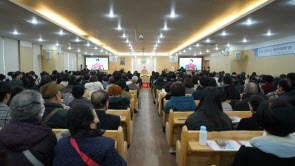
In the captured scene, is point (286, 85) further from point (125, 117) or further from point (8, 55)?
point (8, 55)

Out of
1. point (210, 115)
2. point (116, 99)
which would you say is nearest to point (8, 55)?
point (116, 99)

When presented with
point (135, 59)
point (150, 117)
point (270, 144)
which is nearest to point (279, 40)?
point (150, 117)

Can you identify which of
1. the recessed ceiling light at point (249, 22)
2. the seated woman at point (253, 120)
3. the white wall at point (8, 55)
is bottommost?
the seated woman at point (253, 120)

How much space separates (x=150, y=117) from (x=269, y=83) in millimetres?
A: 3686

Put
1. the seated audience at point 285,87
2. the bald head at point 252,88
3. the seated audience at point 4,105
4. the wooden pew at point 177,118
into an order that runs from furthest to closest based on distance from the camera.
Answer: the seated audience at point 285,87
the bald head at point 252,88
the wooden pew at point 177,118
the seated audience at point 4,105

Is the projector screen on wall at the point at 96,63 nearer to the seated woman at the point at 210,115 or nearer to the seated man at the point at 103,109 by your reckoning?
the seated man at the point at 103,109

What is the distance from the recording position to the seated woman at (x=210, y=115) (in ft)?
7.45

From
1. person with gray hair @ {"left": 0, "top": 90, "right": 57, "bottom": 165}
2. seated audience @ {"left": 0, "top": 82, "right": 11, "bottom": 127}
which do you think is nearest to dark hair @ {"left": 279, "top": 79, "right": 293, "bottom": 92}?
person with gray hair @ {"left": 0, "top": 90, "right": 57, "bottom": 165}

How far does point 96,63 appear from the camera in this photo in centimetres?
2406

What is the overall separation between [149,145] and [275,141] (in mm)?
2934

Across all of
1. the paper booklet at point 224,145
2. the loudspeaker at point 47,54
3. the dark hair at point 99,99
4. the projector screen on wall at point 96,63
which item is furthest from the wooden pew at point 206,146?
the projector screen on wall at point 96,63

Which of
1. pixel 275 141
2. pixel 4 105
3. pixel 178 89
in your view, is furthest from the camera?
pixel 178 89

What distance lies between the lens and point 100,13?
648 centimetres

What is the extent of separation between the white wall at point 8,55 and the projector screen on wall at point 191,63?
1808 cm
